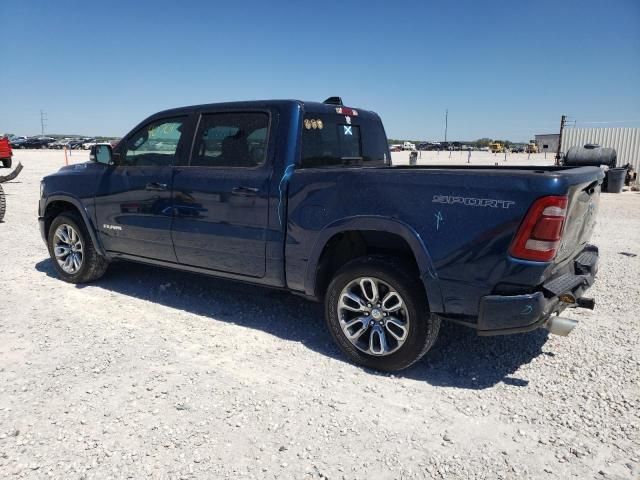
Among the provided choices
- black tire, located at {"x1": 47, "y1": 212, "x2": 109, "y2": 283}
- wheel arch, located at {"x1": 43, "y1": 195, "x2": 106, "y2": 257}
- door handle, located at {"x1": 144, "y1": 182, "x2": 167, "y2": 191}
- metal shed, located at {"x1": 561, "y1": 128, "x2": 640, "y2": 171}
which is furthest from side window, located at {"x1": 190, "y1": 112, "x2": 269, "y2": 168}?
metal shed, located at {"x1": 561, "y1": 128, "x2": 640, "y2": 171}

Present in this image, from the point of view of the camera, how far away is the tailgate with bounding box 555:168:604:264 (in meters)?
2.98

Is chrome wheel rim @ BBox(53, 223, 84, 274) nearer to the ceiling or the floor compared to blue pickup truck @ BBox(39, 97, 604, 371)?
nearer to the floor

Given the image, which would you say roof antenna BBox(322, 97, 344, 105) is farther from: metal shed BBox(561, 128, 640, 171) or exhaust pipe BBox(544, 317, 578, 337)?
metal shed BBox(561, 128, 640, 171)

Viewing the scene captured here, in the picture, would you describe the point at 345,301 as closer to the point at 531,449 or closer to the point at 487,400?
the point at 487,400

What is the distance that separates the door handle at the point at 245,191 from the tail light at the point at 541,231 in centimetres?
198

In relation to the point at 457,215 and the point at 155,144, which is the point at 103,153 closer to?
the point at 155,144

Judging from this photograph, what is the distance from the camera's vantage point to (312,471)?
2.45 meters

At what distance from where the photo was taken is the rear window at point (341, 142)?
402 cm

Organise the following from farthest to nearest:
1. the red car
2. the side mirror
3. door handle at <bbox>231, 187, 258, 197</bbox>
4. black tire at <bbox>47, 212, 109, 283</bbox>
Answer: the red car, black tire at <bbox>47, 212, 109, 283</bbox>, the side mirror, door handle at <bbox>231, 187, 258, 197</bbox>

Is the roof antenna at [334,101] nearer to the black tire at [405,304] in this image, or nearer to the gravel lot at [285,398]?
the black tire at [405,304]

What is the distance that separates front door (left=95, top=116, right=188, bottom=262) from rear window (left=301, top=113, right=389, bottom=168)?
126 centimetres

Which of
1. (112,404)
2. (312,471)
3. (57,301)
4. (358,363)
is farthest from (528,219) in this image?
(57,301)

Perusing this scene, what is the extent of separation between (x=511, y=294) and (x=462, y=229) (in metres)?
0.48

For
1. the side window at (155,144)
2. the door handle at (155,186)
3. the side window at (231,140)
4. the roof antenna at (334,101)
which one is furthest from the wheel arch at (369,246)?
the side window at (155,144)
